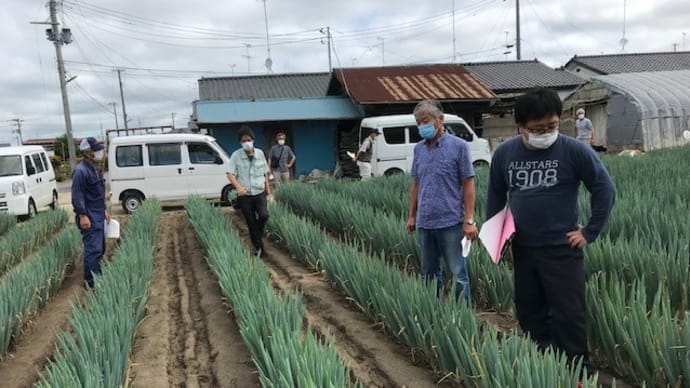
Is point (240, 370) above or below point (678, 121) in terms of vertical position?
below

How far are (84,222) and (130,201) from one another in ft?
20.1

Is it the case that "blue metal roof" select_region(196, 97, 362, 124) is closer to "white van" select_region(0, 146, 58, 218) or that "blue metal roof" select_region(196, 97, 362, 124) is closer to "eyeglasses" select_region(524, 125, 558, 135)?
"white van" select_region(0, 146, 58, 218)

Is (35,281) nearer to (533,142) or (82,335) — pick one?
(82,335)

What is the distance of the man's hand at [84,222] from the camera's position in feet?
13.6

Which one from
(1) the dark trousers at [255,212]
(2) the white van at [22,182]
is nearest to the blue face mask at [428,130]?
(1) the dark trousers at [255,212]

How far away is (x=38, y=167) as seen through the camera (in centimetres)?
1015

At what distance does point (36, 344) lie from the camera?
3242 millimetres

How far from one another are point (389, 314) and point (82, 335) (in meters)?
1.51

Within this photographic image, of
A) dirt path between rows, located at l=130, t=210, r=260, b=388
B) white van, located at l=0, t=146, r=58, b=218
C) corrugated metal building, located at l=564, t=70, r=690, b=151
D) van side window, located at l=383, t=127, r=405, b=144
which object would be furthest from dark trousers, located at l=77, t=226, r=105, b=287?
corrugated metal building, located at l=564, t=70, r=690, b=151

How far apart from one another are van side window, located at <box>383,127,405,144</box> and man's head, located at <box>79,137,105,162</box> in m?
7.27

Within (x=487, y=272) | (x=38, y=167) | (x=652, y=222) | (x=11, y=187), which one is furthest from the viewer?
(x=38, y=167)

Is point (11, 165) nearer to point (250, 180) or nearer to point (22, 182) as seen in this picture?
point (22, 182)

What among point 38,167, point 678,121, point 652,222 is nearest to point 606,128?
point 678,121

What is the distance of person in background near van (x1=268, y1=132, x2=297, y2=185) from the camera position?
361 inches
